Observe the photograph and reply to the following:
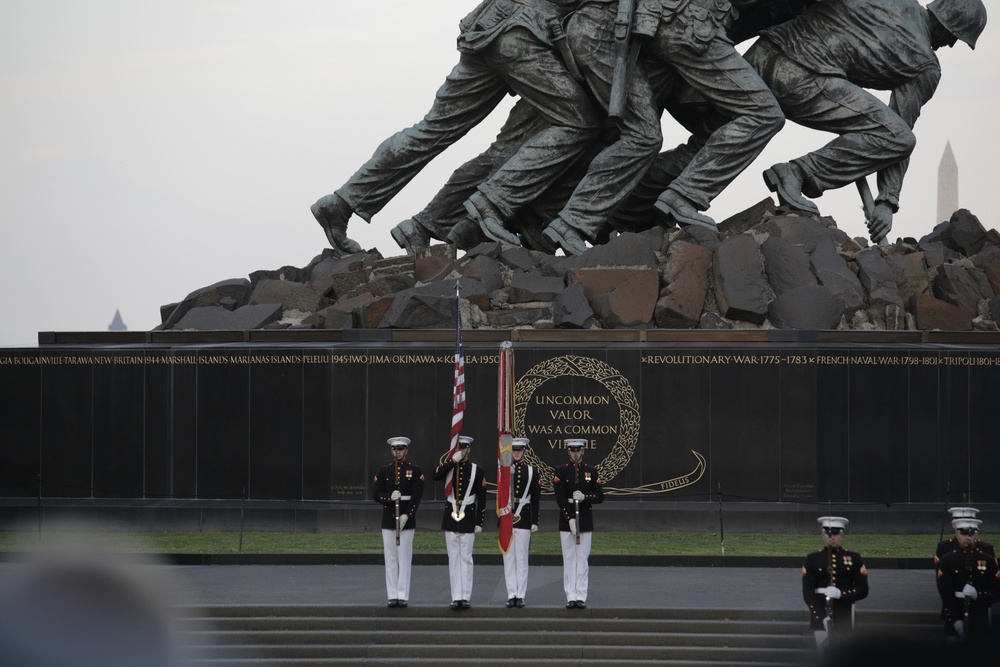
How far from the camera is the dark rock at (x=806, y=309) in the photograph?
1958 centimetres

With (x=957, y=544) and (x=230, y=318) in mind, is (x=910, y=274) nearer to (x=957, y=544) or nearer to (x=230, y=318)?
(x=230, y=318)

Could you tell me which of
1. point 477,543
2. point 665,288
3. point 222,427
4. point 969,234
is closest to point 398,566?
point 477,543

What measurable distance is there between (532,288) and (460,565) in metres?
7.31

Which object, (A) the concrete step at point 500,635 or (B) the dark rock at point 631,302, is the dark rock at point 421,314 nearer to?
(B) the dark rock at point 631,302

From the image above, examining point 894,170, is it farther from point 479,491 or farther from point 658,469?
point 479,491

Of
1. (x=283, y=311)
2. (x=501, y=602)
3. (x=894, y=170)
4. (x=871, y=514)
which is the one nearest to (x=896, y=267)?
(x=894, y=170)

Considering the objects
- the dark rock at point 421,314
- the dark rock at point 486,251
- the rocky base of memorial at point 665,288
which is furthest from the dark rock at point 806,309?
the dark rock at point 421,314

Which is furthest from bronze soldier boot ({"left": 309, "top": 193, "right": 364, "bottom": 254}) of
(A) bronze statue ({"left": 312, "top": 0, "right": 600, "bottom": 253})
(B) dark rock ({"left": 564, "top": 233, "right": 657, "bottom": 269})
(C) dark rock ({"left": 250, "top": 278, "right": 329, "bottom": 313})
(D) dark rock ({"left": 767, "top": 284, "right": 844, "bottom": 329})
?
(D) dark rock ({"left": 767, "top": 284, "right": 844, "bottom": 329})

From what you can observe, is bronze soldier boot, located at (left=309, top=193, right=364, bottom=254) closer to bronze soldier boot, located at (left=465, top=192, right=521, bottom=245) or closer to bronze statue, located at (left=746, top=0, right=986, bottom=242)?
bronze soldier boot, located at (left=465, top=192, right=521, bottom=245)

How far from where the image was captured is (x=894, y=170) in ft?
72.8

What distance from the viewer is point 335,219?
22.7 meters

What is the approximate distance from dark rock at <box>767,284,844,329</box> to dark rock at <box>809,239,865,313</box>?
19cm

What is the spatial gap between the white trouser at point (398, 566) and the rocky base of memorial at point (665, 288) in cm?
649

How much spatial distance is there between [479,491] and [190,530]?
18.9 ft
